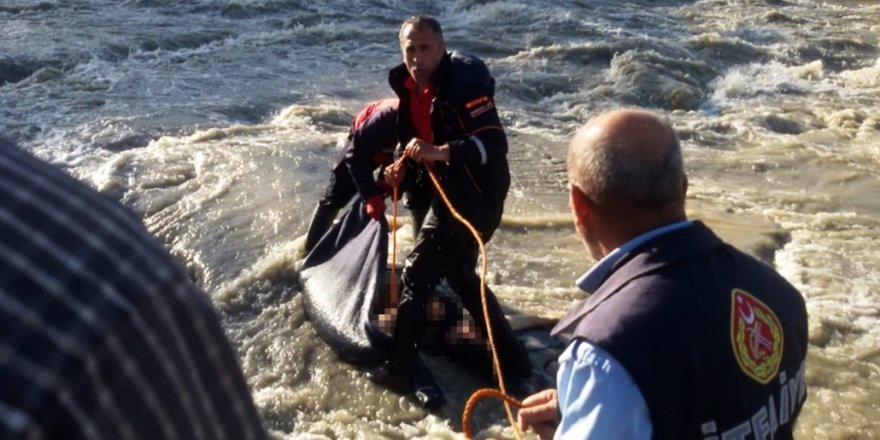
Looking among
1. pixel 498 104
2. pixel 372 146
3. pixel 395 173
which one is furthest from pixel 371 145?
pixel 498 104

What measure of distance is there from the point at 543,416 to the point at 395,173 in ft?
9.29

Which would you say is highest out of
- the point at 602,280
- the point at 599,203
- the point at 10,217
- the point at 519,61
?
the point at 10,217

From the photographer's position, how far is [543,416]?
291cm

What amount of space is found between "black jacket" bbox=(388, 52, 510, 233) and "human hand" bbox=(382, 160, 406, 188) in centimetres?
23

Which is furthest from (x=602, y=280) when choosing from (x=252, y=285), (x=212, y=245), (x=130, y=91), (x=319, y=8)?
(x=319, y=8)

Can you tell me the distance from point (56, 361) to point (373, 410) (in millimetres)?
5158

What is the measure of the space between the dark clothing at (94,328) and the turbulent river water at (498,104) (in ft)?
13.3

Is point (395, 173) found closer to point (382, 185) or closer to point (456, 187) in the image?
point (456, 187)

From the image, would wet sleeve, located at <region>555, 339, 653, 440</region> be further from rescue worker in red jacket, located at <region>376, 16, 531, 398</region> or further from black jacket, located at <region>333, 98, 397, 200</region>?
black jacket, located at <region>333, 98, 397, 200</region>

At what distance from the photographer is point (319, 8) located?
18312mm

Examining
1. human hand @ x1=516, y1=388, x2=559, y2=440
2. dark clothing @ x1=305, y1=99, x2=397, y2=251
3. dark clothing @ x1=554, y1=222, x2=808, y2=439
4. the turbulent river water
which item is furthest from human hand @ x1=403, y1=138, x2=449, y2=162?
dark clothing @ x1=554, y1=222, x2=808, y2=439

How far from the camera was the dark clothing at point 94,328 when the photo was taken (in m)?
0.76

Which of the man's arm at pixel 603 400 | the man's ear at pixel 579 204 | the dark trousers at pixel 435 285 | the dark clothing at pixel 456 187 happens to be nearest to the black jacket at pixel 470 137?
the dark clothing at pixel 456 187

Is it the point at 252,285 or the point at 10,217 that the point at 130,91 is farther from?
the point at 10,217
